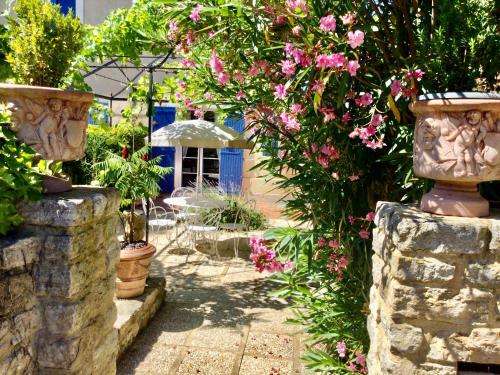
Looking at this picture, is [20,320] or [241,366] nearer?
[20,320]

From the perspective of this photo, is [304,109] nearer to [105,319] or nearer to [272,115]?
[272,115]

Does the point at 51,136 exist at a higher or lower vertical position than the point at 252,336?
higher

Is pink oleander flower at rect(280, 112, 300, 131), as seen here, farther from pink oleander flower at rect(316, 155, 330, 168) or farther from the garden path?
the garden path

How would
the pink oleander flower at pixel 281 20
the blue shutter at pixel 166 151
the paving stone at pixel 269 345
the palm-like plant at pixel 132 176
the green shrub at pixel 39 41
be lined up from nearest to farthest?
the green shrub at pixel 39 41 → the pink oleander flower at pixel 281 20 → the paving stone at pixel 269 345 → the palm-like plant at pixel 132 176 → the blue shutter at pixel 166 151

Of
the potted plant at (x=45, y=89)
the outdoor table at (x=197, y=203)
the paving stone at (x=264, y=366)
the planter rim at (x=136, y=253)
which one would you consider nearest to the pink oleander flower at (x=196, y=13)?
the potted plant at (x=45, y=89)

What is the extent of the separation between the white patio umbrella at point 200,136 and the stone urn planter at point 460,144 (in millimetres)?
4019

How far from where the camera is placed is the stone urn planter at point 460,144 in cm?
165

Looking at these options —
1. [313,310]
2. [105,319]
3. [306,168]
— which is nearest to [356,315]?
[313,310]

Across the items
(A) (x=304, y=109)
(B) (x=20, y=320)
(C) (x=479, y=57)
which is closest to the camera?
(B) (x=20, y=320)

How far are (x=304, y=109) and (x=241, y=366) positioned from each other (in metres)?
2.05

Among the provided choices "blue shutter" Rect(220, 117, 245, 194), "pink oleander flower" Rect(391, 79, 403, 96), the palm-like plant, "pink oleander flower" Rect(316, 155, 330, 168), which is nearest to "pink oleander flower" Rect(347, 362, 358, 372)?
"pink oleander flower" Rect(316, 155, 330, 168)

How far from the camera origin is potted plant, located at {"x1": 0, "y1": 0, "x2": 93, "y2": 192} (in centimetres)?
197

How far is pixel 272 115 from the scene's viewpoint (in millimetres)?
2922

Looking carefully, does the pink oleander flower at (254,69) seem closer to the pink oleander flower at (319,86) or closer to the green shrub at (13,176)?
the pink oleander flower at (319,86)
